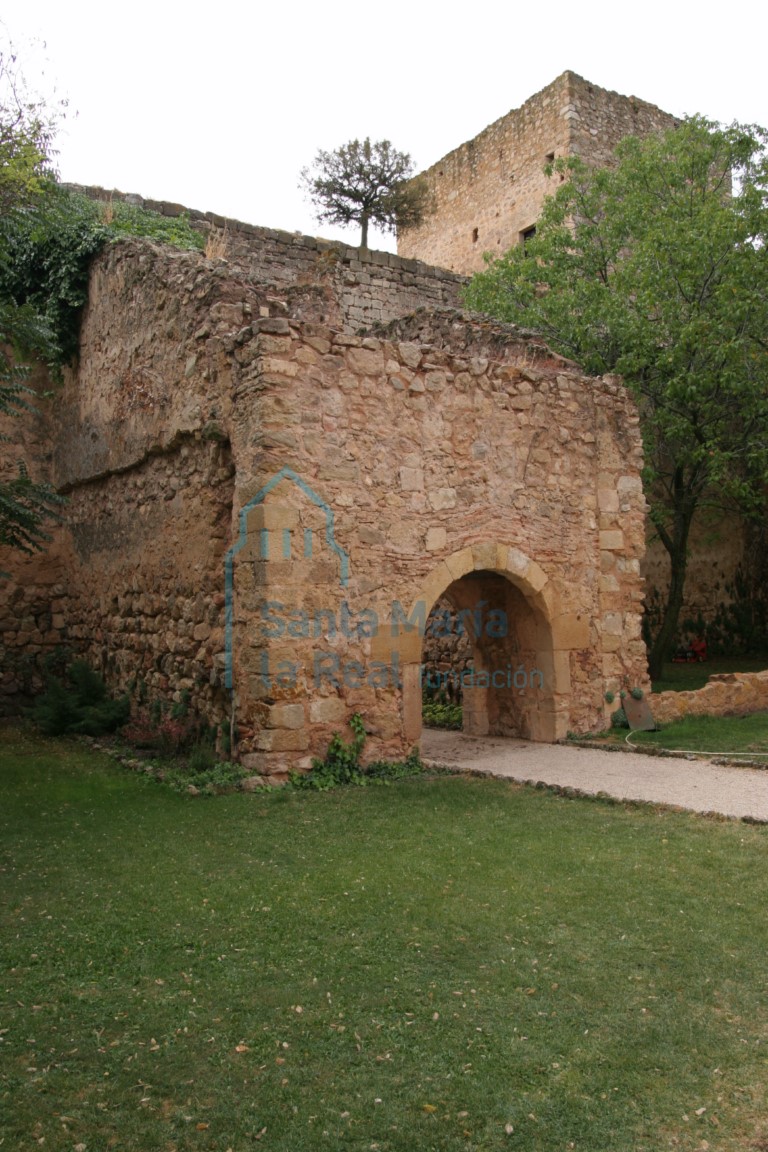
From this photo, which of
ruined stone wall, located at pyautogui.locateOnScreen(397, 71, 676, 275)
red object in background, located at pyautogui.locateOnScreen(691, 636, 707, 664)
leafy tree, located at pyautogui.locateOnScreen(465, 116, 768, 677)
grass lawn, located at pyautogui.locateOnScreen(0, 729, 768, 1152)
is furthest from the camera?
ruined stone wall, located at pyautogui.locateOnScreen(397, 71, 676, 275)

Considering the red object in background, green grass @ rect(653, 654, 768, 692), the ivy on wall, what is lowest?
green grass @ rect(653, 654, 768, 692)

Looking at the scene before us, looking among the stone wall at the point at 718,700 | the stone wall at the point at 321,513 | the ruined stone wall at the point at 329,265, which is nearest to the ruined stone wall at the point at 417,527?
the stone wall at the point at 321,513

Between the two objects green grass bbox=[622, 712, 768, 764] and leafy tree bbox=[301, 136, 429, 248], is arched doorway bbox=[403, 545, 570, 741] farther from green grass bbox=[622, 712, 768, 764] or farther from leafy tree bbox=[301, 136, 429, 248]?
leafy tree bbox=[301, 136, 429, 248]

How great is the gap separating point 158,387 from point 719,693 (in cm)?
691

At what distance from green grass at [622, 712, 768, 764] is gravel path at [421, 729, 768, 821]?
0.56 m

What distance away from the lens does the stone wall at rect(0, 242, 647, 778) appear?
764cm

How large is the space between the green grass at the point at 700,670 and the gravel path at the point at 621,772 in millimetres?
4437

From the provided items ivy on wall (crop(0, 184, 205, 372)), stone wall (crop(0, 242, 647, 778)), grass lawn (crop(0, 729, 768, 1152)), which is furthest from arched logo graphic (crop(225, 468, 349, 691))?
ivy on wall (crop(0, 184, 205, 372))

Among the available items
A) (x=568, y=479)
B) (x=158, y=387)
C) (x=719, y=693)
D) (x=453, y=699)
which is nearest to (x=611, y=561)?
(x=568, y=479)

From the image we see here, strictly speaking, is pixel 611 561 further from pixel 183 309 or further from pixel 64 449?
pixel 64 449

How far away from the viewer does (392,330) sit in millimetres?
11062

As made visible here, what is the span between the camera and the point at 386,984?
12.3ft

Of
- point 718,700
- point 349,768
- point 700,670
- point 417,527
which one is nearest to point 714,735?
point 718,700

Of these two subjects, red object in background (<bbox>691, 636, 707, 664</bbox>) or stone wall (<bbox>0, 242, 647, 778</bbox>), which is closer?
stone wall (<bbox>0, 242, 647, 778</bbox>)
